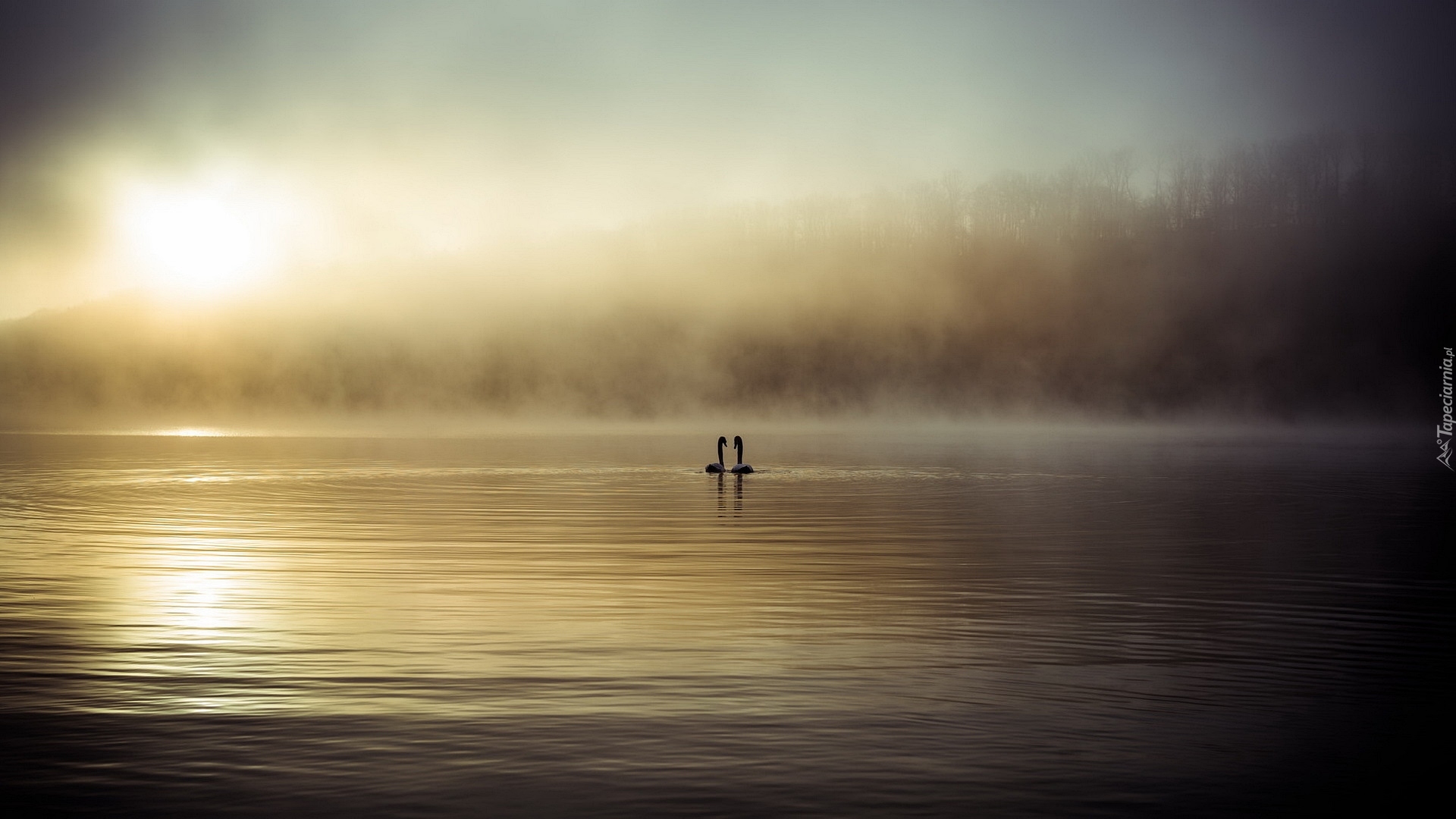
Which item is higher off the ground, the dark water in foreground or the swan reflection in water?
the swan reflection in water

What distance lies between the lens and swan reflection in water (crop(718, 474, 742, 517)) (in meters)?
38.5

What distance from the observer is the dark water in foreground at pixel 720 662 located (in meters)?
11.5

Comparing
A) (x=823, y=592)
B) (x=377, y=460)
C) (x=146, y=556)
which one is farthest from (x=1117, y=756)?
(x=377, y=460)

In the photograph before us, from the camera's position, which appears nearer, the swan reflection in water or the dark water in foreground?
the dark water in foreground

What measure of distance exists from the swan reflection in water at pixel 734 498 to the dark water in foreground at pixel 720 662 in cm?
103

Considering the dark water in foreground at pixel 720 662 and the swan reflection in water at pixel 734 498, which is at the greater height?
the swan reflection in water at pixel 734 498

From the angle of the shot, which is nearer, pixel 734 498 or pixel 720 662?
pixel 720 662

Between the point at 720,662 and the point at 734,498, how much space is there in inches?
1120

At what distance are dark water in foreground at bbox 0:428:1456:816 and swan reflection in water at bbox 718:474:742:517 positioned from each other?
1.03 metres

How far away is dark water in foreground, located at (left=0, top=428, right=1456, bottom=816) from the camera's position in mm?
11516

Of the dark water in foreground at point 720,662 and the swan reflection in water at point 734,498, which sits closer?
the dark water in foreground at point 720,662

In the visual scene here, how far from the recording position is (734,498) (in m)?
44.8

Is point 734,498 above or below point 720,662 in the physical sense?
above

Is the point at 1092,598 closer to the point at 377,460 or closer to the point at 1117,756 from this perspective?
the point at 1117,756
